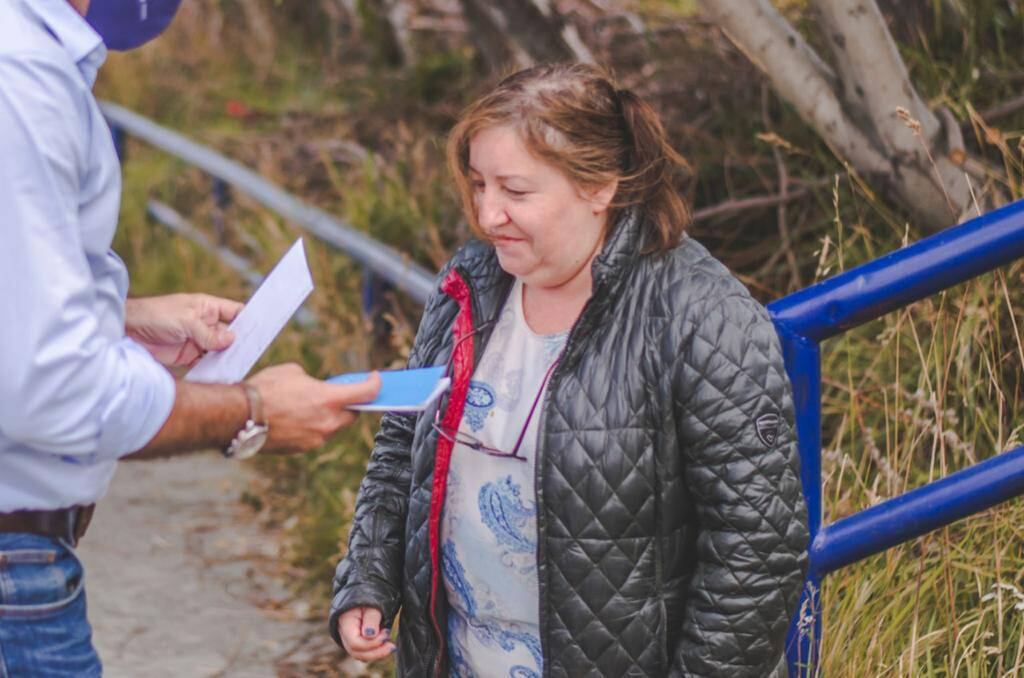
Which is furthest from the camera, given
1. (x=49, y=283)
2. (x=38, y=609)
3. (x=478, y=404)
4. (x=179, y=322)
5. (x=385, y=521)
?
(x=385, y=521)

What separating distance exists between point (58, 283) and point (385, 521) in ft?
3.10

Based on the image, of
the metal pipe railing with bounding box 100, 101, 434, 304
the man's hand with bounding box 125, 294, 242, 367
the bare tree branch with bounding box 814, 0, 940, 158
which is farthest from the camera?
the metal pipe railing with bounding box 100, 101, 434, 304

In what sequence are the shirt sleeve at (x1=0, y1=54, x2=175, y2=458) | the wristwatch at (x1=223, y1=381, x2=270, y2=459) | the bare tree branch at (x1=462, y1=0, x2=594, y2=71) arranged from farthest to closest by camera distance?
the bare tree branch at (x1=462, y1=0, x2=594, y2=71), the wristwatch at (x1=223, y1=381, x2=270, y2=459), the shirt sleeve at (x1=0, y1=54, x2=175, y2=458)

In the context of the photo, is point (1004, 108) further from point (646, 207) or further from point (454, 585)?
point (454, 585)

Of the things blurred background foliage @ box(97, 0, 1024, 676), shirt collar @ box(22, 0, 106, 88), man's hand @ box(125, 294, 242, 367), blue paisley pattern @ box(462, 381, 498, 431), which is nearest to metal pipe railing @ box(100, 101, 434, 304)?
blurred background foliage @ box(97, 0, 1024, 676)

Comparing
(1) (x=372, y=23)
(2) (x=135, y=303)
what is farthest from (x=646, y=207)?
(1) (x=372, y=23)

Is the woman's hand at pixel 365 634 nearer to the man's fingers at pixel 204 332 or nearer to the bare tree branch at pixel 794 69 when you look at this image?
the man's fingers at pixel 204 332

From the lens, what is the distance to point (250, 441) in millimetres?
2342

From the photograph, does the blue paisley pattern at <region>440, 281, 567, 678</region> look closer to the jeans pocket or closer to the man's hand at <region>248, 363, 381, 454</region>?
the man's hand at <region>248, 363, 381, 454</region>

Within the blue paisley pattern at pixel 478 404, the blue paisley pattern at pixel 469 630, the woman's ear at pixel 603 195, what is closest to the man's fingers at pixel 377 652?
the blue paisley pattern at pixel 469 630

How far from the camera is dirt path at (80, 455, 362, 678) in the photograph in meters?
4.45

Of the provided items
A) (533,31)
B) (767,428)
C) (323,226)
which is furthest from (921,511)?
(533,31)

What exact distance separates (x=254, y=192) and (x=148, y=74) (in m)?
4.52

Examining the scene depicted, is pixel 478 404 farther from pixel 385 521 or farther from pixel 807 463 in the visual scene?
pixel 807 463
